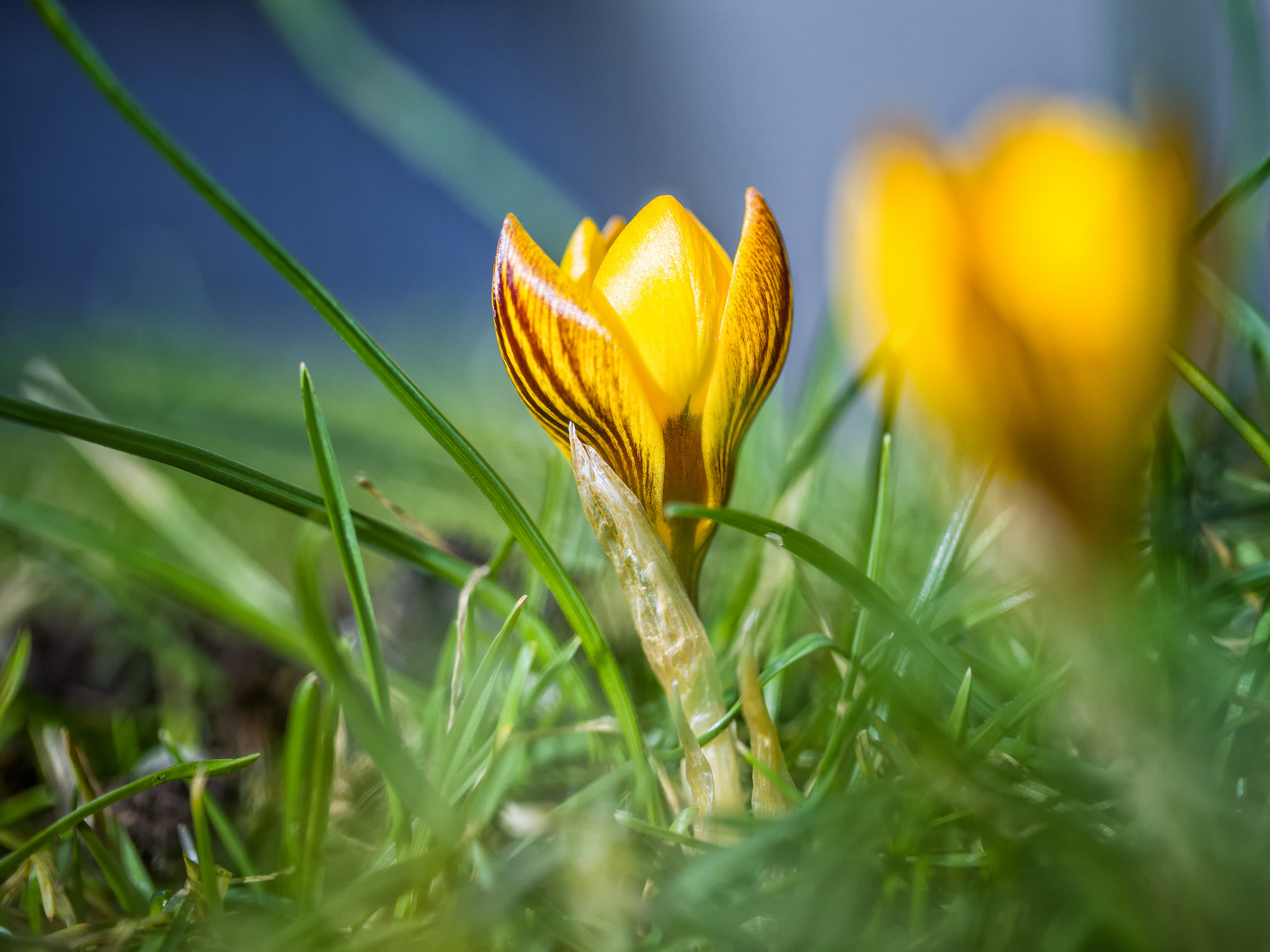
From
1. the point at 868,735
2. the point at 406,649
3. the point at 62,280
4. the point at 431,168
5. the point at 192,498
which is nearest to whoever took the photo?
the point at 868,735

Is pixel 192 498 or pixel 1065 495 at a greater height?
pixel 192 498

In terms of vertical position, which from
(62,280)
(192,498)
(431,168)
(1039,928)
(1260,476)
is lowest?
Result: (1039,928)

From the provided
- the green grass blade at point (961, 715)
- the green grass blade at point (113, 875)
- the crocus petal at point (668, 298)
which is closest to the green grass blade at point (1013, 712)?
the green grass blade at point (961, 715)

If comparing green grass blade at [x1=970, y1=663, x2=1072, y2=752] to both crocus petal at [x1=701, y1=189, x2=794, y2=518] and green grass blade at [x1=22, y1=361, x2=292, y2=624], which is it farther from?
green grass blade at [x1=22, y1=361, x2=292, y2=624]

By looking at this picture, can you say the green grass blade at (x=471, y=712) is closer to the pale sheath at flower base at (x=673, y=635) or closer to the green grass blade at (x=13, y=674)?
the pale sheath at flower base at (x=673, y=635)

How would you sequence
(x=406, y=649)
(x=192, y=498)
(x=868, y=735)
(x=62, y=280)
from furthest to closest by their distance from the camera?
(x=62, y=280)
(x=192, y=498)
(x=406, y=649)
(x=868, y=735)

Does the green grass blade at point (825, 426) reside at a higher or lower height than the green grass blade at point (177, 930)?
higher

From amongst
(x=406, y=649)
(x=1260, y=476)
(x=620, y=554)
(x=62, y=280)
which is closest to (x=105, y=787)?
(x=406, y=649)

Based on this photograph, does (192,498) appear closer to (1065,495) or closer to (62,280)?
(1065,495)
